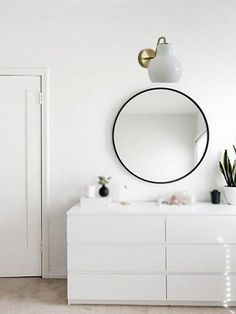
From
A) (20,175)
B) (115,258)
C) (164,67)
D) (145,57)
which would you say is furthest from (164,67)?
(20,175)

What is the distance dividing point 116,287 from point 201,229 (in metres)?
0.81

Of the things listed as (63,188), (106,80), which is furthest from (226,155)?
(63,188)

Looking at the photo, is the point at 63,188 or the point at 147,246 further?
the point at 63,188

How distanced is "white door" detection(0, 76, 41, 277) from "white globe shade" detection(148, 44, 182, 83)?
1734 millimetres

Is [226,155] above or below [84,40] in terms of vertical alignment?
below

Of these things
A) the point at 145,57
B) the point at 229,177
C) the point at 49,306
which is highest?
the point at 145,57

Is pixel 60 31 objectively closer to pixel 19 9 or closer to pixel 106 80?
pixel 19 9

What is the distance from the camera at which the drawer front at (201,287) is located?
2557mm

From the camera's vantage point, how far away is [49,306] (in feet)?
8.48

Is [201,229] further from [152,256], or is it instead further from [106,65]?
[106,65]

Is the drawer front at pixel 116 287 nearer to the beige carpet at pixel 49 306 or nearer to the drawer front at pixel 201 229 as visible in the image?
the beige carpet at pixel 49 306

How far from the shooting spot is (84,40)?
3094 mm

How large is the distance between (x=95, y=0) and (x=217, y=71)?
129 centimetres

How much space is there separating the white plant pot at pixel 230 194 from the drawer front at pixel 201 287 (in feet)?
2.11
